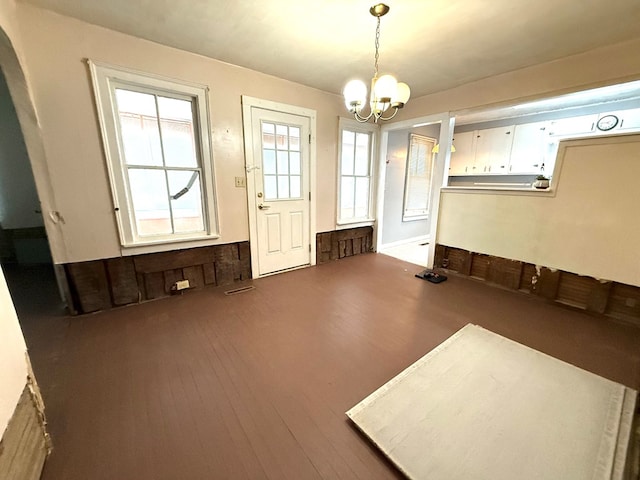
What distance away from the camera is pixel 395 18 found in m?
1.90

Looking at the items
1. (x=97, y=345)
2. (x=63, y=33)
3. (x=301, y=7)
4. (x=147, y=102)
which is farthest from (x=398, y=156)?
(x=97, y=345)

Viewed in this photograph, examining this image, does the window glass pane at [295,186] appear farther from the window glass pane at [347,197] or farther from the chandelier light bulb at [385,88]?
the chandelier light bulb at [385,88]

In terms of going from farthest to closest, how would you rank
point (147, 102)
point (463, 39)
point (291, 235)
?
point (291, 235) < point (147, 102) < point (463, 39)

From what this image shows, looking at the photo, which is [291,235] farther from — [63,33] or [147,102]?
[63,33]

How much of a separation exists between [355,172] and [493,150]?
9.48ft

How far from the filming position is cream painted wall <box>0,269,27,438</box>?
912mm

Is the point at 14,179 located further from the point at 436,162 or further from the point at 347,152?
the point at 436,162

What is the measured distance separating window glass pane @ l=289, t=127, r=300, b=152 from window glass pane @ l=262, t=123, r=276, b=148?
0.80 feet

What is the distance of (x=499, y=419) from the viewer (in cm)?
138

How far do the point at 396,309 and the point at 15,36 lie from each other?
3788mm

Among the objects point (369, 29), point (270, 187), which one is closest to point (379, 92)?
point (369, 29)

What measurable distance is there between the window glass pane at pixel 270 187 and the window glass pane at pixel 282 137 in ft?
1.36

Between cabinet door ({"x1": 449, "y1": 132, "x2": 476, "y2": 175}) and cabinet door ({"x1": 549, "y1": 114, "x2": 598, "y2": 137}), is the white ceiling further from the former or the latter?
cabinet door ({"x1": 449, "y1": 132, "x2": 476, "y2": 175})

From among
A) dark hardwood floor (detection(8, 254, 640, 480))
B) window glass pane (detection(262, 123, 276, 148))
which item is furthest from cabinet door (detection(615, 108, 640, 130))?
window glass pane (detection(262, 123, 276, 148))
